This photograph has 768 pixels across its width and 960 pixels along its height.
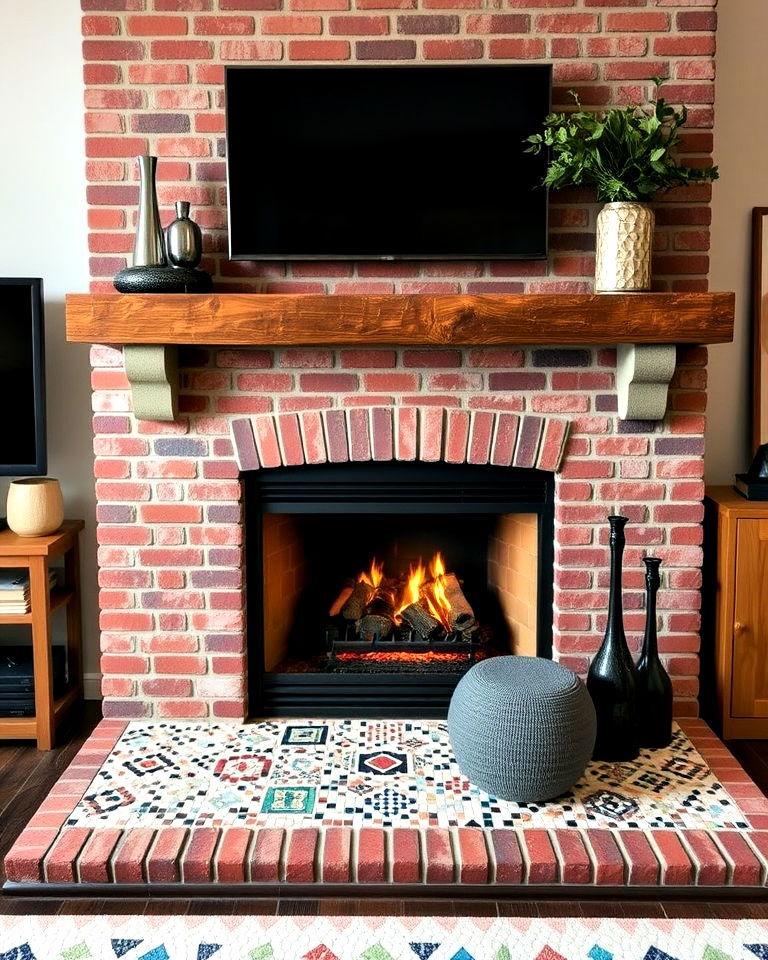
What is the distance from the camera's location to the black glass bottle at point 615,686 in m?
2.25

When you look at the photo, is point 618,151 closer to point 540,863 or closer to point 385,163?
point 385,163

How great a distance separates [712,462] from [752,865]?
1382mm

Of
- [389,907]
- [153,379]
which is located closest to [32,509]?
[153,379]

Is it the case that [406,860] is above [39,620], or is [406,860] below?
below

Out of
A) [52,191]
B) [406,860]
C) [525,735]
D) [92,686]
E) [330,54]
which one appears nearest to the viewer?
[406,860]

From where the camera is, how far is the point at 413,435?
2.44 metres

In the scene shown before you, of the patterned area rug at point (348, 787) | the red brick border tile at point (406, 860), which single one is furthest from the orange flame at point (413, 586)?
the red brick border tile at point (406, 860)

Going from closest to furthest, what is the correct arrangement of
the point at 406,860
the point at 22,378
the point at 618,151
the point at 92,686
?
the point at 406,860
the point at 618,151
the point at 22,378
the point at 92,686

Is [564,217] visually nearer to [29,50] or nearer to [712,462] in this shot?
[712,462]

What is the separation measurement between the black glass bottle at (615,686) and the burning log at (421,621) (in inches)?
22.3

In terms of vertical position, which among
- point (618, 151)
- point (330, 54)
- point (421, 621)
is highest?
point (330, 54)

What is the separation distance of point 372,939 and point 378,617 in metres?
1.08

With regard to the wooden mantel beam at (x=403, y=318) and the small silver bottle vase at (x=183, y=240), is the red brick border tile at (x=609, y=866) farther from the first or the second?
the small silver bottle vase at (x=183, y=240)

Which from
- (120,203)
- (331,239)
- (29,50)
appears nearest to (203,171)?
(120,203)
